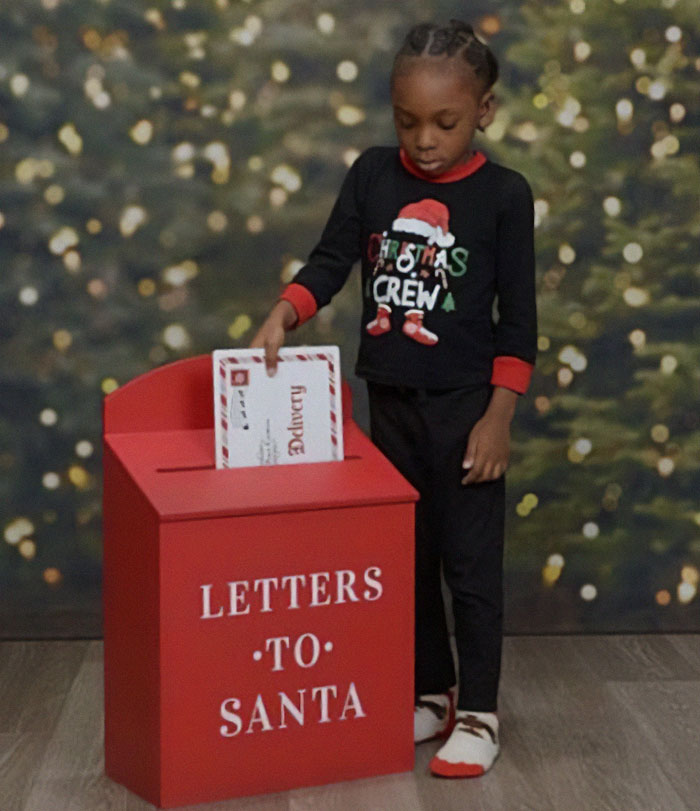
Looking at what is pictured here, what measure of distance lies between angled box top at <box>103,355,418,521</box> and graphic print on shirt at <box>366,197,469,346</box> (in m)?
0.17

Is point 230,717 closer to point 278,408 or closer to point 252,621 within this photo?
point 252,621

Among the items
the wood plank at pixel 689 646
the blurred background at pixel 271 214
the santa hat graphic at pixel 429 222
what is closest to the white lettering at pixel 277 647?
the santa hat graphic at pixel 429 222

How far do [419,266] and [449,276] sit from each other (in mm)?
45

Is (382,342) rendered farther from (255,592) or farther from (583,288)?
(583,288)

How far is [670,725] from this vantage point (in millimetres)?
2154

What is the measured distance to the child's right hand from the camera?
1.87 metres

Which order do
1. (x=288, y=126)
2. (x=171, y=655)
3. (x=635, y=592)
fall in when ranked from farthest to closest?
(x=635, y=592) < (x=288, y=126) < (x=171, y=655)

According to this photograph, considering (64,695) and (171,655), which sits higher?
(171,655)

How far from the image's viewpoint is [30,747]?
2.06 m

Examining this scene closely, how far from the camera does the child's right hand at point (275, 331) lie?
6.15ft

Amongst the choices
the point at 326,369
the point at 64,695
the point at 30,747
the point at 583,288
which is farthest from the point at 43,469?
the point at 583,288

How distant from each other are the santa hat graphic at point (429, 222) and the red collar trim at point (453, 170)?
0.03m

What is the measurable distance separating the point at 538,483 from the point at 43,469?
94cm

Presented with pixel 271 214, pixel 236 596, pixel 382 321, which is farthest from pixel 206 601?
pixel 271 214
